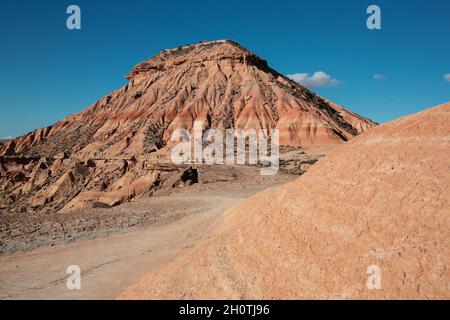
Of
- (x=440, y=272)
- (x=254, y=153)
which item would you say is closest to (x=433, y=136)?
(x=440, y=272)

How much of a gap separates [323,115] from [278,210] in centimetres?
4462

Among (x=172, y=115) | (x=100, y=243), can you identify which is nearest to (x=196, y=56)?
(x=172, y=115)

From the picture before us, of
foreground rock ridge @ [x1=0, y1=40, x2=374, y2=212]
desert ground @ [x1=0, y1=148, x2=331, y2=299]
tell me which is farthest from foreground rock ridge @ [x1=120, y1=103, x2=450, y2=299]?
foreground rock ridge @ [x1=0, y1=40, x2=374, y2=212]

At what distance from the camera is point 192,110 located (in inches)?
1849

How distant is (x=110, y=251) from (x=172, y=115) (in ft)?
122

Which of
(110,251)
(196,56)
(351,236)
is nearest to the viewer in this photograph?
(351,236)

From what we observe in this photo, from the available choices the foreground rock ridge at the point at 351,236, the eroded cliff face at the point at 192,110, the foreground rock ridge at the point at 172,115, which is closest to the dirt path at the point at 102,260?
the foreground rock ridge at the point at 351,236

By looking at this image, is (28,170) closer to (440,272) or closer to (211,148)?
(211,148)

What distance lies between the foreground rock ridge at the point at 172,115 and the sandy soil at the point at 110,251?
14.7 meters

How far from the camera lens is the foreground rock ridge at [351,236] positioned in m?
5.28

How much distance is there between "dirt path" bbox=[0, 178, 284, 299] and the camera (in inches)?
319

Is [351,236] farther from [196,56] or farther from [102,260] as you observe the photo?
[196,56]

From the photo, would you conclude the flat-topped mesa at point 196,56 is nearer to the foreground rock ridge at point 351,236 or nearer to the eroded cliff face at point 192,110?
the eroded cliff face at point 192,110

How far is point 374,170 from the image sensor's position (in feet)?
23.2
